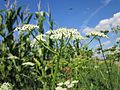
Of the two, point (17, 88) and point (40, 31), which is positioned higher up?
point (40, 31)

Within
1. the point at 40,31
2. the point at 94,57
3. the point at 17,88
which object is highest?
the point at 40,31

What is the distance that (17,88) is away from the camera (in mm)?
5293

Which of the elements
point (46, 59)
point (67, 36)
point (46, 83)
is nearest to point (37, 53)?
point (46, 59)

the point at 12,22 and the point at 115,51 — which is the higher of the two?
the point at 12,22

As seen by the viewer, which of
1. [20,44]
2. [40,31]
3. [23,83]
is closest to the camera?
[23,83]

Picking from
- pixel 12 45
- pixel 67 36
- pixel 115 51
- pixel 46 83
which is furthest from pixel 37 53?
pixel 67 36

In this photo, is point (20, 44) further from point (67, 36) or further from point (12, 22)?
point (67, 36)

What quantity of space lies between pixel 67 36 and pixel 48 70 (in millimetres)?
3061

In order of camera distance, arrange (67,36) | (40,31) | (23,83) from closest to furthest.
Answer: (67,36)
(23,83)
(40,31)

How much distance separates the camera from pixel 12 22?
576 centimetres

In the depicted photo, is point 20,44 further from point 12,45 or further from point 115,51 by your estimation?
point 115,51

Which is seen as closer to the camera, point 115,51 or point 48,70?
point 115,51

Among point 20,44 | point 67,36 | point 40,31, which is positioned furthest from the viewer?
point 40,31

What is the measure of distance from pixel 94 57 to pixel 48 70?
3.16ft
